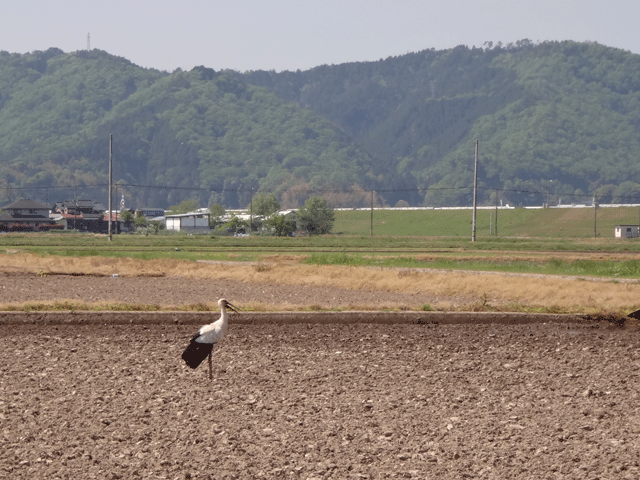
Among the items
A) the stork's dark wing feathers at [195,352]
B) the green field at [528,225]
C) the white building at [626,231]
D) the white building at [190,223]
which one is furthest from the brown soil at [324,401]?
the white building at [190,223]

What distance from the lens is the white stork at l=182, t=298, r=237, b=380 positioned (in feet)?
46.0

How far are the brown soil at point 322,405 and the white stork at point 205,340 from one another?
1.17 feet

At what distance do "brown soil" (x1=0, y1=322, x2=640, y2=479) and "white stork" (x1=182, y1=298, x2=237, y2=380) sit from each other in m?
0.36

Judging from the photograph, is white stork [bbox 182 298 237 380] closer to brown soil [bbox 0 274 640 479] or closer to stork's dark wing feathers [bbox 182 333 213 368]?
stork's dark wing feathers [bbox 182 333 213 368]

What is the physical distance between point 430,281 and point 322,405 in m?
21.6

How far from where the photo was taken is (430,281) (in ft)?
111

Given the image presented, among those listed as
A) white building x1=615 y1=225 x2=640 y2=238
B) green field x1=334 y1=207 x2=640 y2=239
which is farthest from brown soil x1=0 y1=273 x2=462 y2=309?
green field x1=334 y1=207 x2=640 y2=239

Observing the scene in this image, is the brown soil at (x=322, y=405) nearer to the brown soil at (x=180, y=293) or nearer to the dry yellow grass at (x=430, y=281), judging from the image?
the brown soil at (x=180, y=293)

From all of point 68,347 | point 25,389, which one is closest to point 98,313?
point 68,347

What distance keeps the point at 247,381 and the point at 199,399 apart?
56.7 inches

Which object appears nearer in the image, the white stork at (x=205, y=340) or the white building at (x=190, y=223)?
the white stork at (x=205, y=340)

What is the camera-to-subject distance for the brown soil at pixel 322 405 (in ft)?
33.2

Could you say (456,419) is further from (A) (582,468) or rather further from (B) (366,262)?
(B) (366,262)

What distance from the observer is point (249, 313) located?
20.3 metres
